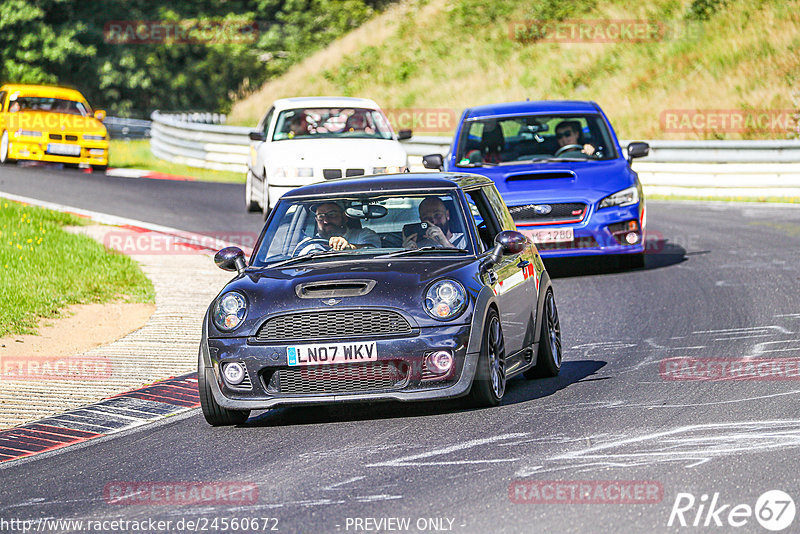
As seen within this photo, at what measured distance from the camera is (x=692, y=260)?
16500 mm

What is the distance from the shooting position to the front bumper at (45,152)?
30.1 meters

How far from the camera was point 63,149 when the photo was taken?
1188 inches

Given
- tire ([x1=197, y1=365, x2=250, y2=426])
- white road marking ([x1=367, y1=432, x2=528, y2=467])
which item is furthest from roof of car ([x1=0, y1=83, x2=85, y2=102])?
white road marking ([x1=367, y1=432, x2=528, y2=467])

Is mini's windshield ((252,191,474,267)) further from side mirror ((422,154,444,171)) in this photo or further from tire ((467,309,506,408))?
side mirror ((422,154,444,171))

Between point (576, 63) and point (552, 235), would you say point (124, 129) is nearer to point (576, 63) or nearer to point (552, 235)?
point (576, 63)

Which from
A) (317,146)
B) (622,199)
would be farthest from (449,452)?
(317,146)

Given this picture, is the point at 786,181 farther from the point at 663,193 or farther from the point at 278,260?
the point at 278,260

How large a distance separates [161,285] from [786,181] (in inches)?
519

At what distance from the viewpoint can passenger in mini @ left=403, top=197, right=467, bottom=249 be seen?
29.7 ft

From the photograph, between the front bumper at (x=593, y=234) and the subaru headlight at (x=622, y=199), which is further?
the subaru headlight at (x=622, y=199)

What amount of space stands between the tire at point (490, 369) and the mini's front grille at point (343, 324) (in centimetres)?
54

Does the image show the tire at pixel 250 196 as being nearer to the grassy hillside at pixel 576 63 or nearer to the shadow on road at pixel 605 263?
the shadow on road at pixel 605 263

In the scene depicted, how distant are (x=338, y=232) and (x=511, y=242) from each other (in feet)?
3.73

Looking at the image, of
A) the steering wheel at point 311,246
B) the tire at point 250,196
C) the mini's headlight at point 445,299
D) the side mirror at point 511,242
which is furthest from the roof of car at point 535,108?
the mini's headlight at point 445,299
